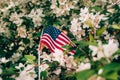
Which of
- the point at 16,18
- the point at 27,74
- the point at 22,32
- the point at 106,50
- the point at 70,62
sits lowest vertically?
the point at 106,50

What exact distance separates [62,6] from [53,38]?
88 centimetres

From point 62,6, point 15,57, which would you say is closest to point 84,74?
point 62,6

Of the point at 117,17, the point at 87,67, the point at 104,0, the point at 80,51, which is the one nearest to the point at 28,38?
the point at 104,0

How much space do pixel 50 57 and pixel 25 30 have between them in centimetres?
129

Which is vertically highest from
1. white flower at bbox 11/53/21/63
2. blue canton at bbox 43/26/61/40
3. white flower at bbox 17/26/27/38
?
white flower at bbox 17/26/27/38

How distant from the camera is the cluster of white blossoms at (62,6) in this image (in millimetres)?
4449

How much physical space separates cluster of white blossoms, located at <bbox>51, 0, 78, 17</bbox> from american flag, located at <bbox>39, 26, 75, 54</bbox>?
33.6 inches

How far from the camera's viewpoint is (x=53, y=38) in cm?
372

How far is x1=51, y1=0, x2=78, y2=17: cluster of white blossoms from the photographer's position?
4449 millimetres

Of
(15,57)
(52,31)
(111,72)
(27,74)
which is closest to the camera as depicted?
(111,72)

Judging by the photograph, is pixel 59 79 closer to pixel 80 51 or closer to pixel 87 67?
pixel 80 51

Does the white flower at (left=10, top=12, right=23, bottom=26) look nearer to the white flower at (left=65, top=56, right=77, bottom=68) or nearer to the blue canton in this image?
the blue canton

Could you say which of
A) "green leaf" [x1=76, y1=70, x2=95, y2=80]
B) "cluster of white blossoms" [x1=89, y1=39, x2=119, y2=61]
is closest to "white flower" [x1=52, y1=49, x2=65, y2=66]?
"cluster of white blossoms" [x1=89, y1=39, x2=119, y2=61]

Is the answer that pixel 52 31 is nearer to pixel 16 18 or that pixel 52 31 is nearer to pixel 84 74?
pixel 16 18
